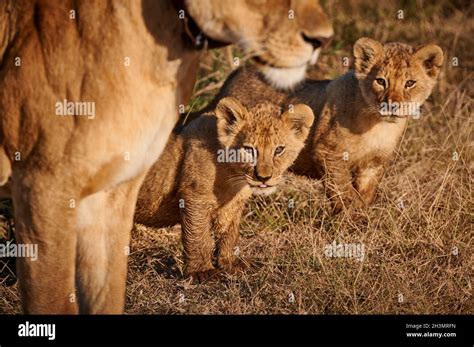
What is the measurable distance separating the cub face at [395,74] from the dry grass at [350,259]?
1.56 ft

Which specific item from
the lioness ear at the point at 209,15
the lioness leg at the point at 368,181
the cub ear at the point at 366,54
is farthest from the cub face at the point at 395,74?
the lioness ear at the point at 209,15

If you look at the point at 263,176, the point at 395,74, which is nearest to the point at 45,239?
the point at 263,176

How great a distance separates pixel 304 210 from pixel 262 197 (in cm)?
29

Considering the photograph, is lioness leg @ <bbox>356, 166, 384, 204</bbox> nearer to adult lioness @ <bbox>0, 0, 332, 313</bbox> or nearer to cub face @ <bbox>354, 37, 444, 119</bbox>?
cub face @ <bbox>354, 37, 444, 119</bbox>

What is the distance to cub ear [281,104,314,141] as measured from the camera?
5.58 meters

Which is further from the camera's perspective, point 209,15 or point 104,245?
point 104,245

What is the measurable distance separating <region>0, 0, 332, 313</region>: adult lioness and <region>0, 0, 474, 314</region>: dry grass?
65.3 inches

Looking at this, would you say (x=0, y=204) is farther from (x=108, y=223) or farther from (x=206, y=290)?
(x=108, y=223)

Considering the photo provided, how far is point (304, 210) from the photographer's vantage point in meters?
6.28

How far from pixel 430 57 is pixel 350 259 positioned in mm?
1593

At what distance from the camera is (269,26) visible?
3.40 metres

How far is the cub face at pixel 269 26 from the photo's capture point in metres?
3.37

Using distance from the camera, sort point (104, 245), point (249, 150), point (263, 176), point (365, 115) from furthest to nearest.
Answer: point (365, 115) → point (249, 150) → point (263, 176) → point (104, 245)

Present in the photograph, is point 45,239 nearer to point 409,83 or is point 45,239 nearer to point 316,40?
point 316,40
